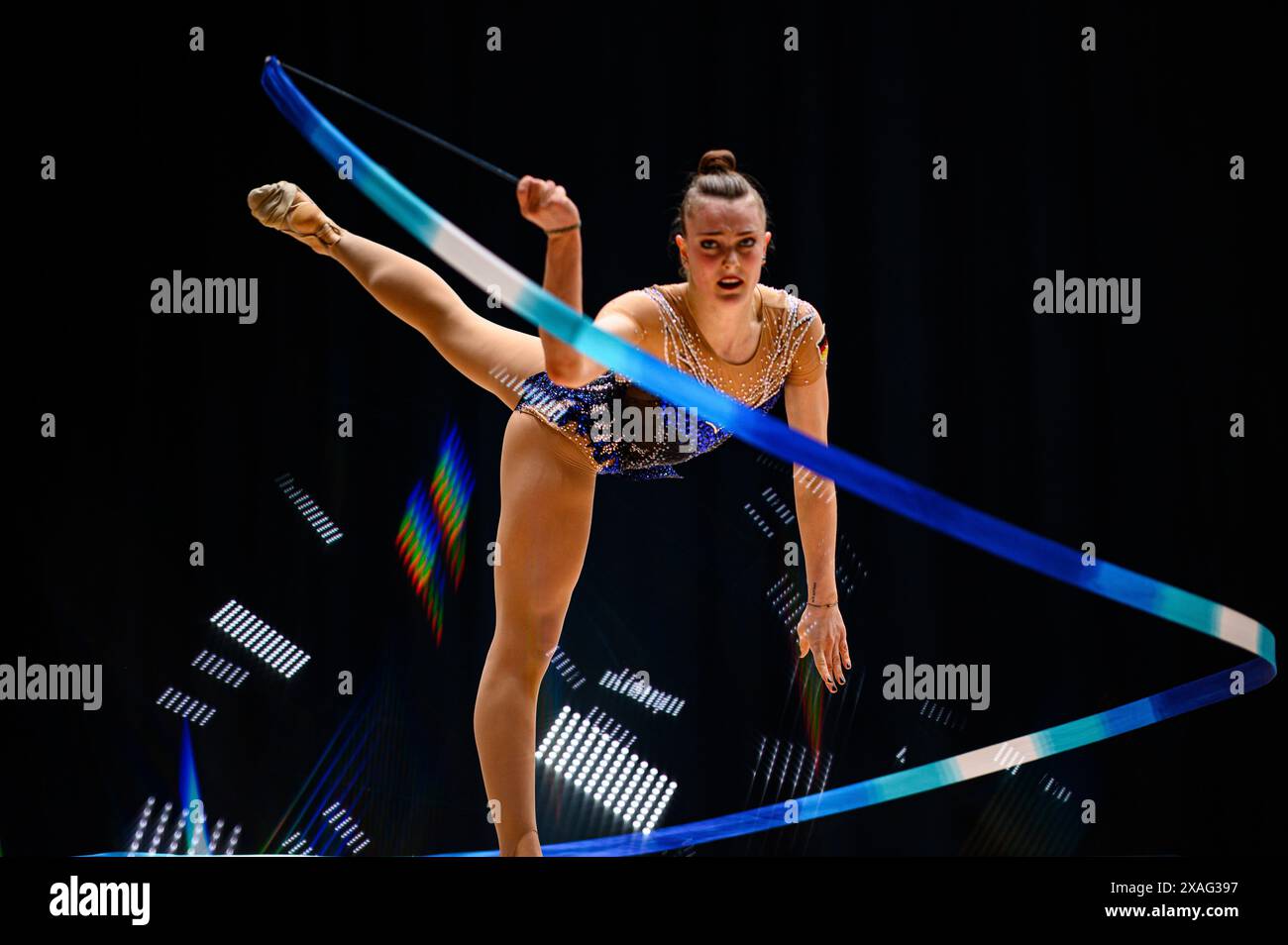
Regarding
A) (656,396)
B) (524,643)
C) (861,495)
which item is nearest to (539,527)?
(524,643)

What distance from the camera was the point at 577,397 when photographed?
3156 millimetres

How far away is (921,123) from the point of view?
12.2 feet

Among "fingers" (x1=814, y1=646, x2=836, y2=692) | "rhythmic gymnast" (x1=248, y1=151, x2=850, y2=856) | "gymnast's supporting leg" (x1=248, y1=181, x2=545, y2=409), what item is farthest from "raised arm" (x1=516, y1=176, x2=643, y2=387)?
"fingers" (x1=814, y1=646, x2=836, y2=692)

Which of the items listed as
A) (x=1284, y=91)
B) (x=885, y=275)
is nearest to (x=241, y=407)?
(x=885, y=275)

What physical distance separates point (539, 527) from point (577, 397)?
32 cm

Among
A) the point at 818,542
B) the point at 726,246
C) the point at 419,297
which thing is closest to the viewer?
the point at 726,246

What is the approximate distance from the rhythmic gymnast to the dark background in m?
0.45

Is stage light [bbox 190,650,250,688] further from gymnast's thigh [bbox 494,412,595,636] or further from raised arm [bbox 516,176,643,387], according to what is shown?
raised arm [bbox 516,176,643,387]

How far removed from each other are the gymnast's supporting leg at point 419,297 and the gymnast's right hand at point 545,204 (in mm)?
651

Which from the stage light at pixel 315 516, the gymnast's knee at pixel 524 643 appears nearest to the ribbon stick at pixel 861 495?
the gymnast's knee at pixel 524 643

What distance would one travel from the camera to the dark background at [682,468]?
3656mm

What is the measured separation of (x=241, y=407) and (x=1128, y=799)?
2699 millimetres

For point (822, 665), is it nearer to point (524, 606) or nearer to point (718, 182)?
point (524, 606)
